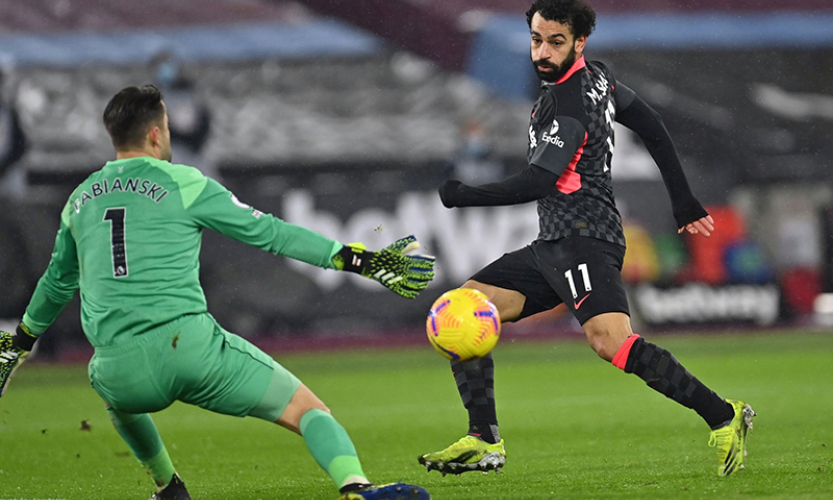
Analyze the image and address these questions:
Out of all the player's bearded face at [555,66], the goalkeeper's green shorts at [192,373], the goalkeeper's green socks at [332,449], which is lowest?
the goalkeeper's green socks at [332,449]

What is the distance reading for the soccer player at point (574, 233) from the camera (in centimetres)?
516

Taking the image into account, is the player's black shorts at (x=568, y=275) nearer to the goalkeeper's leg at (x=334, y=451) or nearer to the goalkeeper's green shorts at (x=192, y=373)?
the goalkeeper's leg at (x=334, y=451)

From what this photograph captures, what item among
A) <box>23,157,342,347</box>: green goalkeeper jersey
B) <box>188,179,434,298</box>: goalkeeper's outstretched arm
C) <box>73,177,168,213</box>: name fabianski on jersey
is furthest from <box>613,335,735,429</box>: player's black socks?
<box>73,177,168,213</box>: name fabianski on jersey

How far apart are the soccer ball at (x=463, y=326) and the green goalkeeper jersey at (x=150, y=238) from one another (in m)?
1.18

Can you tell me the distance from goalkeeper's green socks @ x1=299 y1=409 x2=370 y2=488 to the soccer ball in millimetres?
1146

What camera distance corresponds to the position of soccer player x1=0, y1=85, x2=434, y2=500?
4.08 m

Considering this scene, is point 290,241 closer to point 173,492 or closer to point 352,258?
point 352,258

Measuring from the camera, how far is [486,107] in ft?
59.1

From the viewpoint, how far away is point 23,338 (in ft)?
15.6

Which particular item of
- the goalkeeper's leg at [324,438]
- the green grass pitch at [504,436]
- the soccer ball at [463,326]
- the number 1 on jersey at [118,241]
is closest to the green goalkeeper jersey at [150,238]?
the number 1 on jersey at [118,241]

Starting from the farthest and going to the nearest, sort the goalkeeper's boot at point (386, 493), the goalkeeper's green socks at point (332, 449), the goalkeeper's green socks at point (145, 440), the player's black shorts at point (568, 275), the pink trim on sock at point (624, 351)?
the player's black shorts at point (568, 275)
the pink trim on sock at point (624, 351)
the goalkeeper's green socks at point (145, 440)
the goalkeeper's green socks at point (332, 449)
the goalkeeper's boot at point (386, 493)

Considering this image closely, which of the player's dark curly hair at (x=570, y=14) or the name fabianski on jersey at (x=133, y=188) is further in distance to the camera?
the player's dark curly hair at (x=570, y=14)

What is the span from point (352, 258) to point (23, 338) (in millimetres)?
1586

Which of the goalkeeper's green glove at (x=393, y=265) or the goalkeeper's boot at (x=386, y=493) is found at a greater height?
the goalkeeper's green glove at (x=393, y=265)
